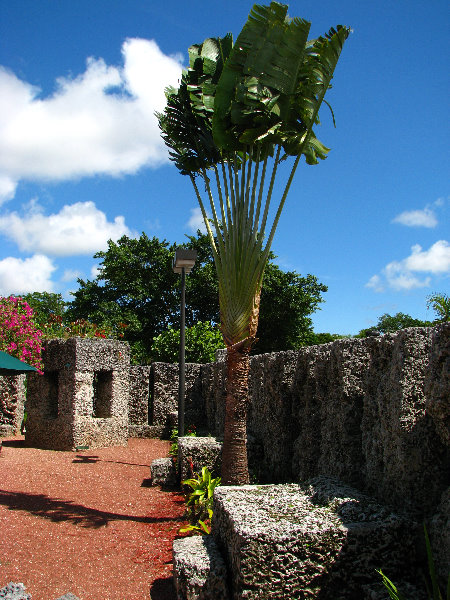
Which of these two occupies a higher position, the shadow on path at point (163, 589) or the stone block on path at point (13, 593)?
the stone block on path at point (13, 593)

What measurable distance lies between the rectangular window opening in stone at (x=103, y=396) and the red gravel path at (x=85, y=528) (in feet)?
6.45

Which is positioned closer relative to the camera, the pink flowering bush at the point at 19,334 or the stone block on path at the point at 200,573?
the stone block on path at the point at 200,573

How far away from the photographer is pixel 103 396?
11.4 meters

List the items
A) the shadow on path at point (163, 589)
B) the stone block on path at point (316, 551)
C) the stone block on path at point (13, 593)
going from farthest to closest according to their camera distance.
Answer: the shadow on path at point (163, 589), the stone block on path at point (13, 593), the stone block on path at point (316, 551)

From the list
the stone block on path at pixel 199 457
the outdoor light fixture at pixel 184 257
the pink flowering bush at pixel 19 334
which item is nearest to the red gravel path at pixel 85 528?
the stone block on path at pixel 199 457

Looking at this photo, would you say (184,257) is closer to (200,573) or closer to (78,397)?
(78,397)

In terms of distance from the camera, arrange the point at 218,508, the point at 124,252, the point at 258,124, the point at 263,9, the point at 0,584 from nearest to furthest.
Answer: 1. the point at 218,508
2. the point at 0,584
3. the point at 263,9
4. the point at 258,124
5. the point at 124,252

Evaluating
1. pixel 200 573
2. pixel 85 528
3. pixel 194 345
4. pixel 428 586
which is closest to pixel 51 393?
pixel 194 345

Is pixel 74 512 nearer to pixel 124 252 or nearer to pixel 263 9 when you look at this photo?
pixel 263 9

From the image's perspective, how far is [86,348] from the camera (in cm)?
1071

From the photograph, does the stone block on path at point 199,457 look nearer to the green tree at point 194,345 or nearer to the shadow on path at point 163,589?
the shadow on path at point 163,589

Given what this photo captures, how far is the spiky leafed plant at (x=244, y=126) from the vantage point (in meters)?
5.18

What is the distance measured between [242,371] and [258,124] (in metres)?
2.80

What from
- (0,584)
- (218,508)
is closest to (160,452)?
(0,584)
